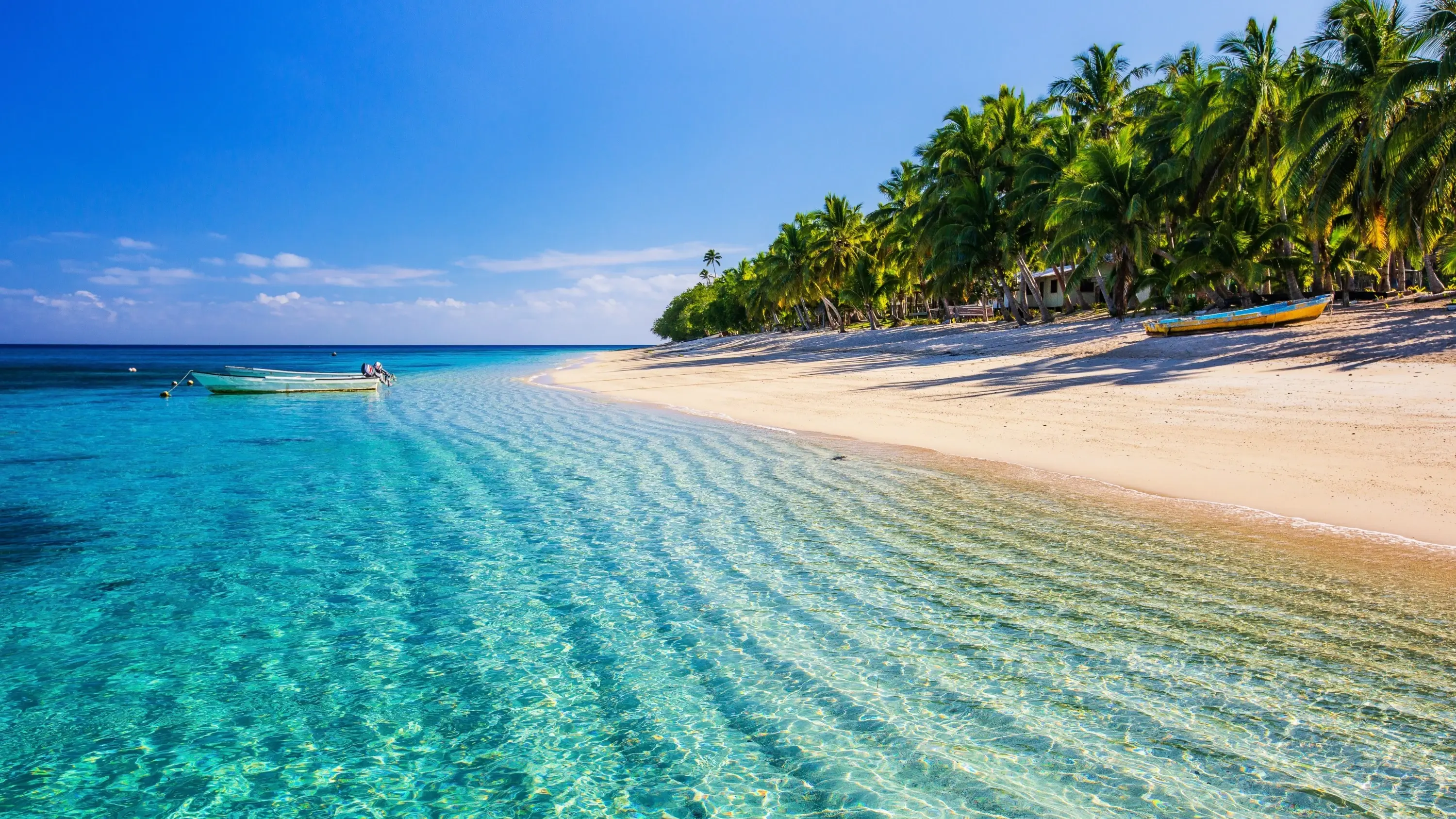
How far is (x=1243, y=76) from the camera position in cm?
2392

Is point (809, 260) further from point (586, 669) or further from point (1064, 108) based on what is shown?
point (586, 669)

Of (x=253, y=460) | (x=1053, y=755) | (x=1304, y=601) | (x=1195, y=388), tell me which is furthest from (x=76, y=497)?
(x=1195, y=388)

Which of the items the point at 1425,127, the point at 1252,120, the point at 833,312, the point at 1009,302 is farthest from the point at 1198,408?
the point at 833,312

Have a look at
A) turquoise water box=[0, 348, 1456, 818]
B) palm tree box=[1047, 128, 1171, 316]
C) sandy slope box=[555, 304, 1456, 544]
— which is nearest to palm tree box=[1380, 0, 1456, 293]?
sandy slope box=[555, 304, 1456, 544]

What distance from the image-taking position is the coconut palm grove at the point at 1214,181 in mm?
18203

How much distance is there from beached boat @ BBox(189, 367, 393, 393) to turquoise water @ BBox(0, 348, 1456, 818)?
22.8 metres

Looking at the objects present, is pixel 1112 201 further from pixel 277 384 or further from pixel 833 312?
pixel 833 312

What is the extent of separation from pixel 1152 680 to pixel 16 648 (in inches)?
292

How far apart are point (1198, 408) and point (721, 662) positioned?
11658 mm

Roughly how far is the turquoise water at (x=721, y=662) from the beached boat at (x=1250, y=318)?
17531 mm

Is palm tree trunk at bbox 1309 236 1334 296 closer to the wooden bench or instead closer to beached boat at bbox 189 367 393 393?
the wooden bench

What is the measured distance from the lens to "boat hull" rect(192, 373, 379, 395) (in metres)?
29.8

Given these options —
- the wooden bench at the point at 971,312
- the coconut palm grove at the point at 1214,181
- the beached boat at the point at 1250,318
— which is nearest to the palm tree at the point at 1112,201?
the coconut palm grove at the point at 1214,181

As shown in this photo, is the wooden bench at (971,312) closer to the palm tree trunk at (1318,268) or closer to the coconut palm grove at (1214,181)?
the coconut palm grove at (1214,181)
